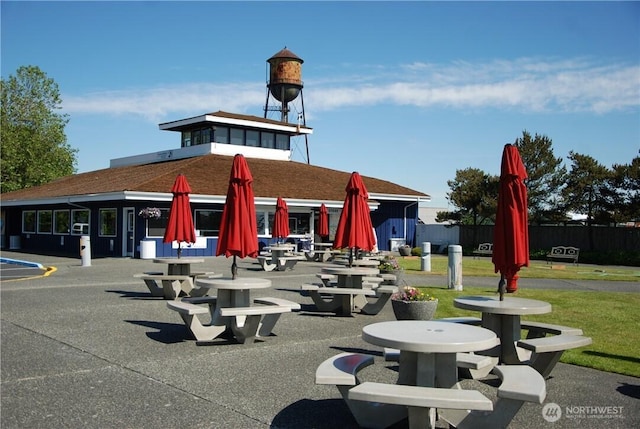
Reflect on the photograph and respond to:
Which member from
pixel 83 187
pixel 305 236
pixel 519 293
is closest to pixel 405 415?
pixel 519 293

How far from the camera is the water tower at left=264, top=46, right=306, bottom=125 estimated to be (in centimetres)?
4547

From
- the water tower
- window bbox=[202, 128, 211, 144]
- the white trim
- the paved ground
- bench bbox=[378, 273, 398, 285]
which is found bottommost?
the paved ground

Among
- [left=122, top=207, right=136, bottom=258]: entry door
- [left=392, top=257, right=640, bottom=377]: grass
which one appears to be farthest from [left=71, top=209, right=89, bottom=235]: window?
[left=392, top=257, right=640, bottom=377]: grass

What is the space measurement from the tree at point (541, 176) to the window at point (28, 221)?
94.6 ft

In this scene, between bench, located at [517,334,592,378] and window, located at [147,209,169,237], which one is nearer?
bench, located at [517,334,592,378]

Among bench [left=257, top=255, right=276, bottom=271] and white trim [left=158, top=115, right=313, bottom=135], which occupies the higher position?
white trim [left=158, top=115, right=313, bottom=135]

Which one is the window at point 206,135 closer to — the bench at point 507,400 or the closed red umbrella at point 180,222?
the closed red umbrella at point 180,222

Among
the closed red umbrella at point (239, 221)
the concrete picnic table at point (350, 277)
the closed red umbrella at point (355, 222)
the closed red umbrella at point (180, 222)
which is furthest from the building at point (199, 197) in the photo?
the closed red umbrella at point (239, 221)

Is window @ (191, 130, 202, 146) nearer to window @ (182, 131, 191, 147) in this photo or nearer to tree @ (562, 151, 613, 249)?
window @ (182, 131, 191, 147)

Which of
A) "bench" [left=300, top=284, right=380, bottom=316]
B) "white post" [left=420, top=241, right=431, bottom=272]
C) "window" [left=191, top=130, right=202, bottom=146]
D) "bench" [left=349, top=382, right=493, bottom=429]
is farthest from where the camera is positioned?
"window" [left=191, top=130, right=202, bottom=146]

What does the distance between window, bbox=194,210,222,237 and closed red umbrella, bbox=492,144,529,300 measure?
21.9 m

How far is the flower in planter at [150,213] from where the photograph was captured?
25406 mm

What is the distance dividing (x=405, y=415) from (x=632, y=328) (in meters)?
6.45

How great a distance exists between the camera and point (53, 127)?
5288 cm
